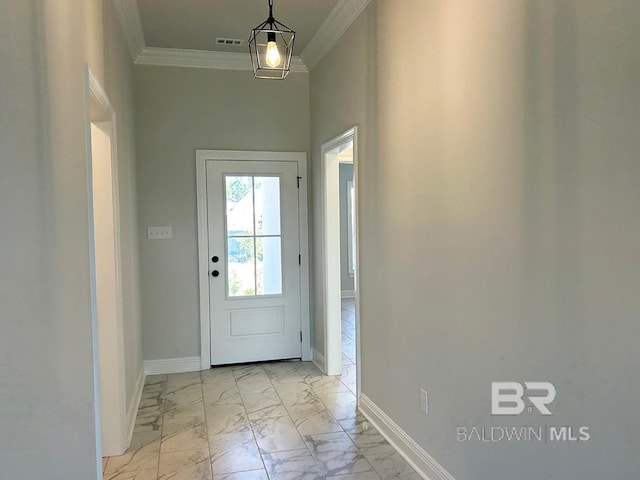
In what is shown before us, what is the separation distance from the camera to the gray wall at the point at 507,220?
1.40 metres

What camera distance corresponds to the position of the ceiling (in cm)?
340

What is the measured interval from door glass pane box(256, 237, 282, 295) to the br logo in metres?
2.93

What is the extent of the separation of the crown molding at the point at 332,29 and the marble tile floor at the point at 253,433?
279 centimetres

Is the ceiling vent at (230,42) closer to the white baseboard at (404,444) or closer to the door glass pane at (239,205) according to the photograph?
the door glass pane at (239,205)

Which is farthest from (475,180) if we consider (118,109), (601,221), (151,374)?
(151,374)

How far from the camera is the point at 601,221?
143cm

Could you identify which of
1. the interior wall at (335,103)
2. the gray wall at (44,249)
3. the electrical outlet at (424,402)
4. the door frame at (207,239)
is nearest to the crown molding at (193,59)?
the interior wall at (335,103)

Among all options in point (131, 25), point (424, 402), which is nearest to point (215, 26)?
point (131, 25)

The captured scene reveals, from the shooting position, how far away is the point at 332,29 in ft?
12.2

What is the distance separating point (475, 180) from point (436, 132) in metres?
0.42

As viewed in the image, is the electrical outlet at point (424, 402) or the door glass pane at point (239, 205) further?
the door glass pane at point (239, 205)

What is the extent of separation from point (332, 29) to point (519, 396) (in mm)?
2995

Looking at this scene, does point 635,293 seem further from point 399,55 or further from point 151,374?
point 151,374

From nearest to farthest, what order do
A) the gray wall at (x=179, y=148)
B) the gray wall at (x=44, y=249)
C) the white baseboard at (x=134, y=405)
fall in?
the gray wall at (x=44, y=249) → the white baseboard at (x=134, y=405) → the gray wall at (x=179, y=148)
